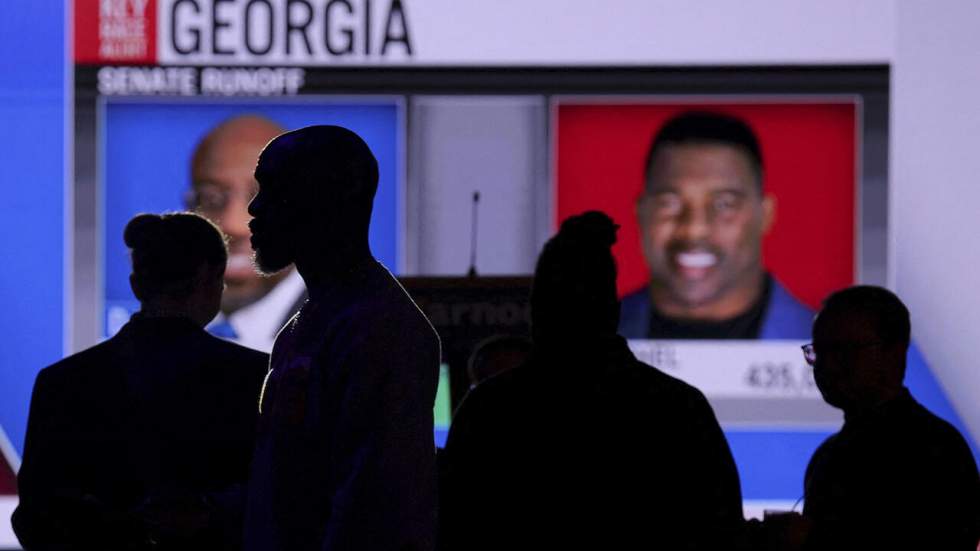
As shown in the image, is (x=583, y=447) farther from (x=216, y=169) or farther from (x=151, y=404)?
(x=216, y=169)

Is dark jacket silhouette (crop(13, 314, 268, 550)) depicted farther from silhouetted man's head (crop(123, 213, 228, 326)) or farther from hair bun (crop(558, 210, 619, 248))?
hair bun (crop(558, 210, 619, 248))

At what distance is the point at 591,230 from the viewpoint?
1.93 m

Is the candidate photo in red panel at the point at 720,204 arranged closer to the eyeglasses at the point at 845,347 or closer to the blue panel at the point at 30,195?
the blue panel at the point at 30,195

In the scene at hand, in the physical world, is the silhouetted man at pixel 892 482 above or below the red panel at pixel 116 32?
below

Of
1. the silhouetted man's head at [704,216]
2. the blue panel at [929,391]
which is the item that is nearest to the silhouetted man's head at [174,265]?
the silhouetted man's head at [704,216]

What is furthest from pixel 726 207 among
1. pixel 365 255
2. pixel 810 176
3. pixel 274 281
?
pixel 365 255

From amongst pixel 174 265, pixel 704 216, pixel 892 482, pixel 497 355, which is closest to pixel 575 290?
pixel 892 482

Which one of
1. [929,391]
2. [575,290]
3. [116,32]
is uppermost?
[116,32]

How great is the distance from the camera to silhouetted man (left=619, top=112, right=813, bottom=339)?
17.3ft

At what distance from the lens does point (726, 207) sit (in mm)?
5285

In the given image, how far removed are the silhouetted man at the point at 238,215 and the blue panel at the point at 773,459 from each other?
1.77m

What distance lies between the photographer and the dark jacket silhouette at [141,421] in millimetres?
2158

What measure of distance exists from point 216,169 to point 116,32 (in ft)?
2.11

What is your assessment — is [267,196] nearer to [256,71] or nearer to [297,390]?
[297,390]
